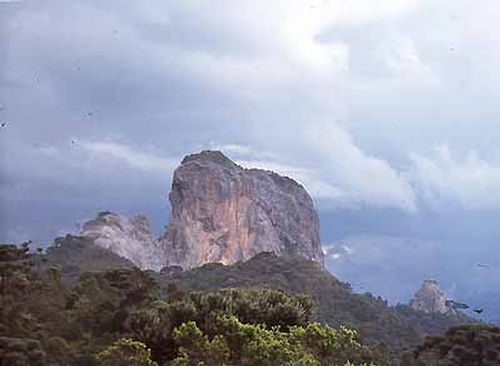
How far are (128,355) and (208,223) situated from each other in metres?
108

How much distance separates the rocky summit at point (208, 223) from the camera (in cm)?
11888

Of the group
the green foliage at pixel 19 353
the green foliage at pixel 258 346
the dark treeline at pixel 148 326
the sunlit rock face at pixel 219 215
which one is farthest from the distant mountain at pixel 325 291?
the green foliage at pixel 258 346

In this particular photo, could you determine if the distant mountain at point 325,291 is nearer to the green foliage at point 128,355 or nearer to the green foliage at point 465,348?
the green foliage at point 465,348

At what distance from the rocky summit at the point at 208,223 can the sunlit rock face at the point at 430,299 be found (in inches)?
865

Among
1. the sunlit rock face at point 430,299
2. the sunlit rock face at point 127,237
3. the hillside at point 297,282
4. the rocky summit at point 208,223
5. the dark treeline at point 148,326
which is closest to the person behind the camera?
the dark treeline at point 148,326

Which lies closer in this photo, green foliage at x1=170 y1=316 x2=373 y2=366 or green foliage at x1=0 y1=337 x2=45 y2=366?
green foliage at x1=170 y1=316 x2=373 y2=366

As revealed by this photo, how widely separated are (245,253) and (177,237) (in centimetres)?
1122

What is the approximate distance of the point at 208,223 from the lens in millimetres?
128000

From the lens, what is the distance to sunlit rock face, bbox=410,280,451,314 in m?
125

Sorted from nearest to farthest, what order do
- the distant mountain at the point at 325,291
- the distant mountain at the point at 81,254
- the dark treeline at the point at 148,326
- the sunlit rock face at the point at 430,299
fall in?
1. the dark treeline at the point at 148,326
2. the distant mountain at the point at 325,291
3. the distant mountain at the point at 81,254
4. the sunlit rock face at the point at 430,299

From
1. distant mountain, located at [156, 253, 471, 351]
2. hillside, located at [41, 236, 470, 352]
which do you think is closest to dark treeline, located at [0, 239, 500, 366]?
distant mountain, located at [156, 253, 471, 351]

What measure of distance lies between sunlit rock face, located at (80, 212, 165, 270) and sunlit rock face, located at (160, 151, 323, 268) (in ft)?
11.5

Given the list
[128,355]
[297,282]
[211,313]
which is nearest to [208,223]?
[297,282]

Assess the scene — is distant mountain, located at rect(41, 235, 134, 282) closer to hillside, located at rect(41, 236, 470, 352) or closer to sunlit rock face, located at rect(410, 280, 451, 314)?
hillside, located at rect(41, 236, 470, 352)
